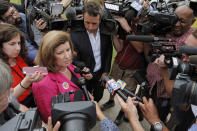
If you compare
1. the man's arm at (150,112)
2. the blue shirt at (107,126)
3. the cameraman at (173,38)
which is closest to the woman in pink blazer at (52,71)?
the blue shirt at (107,126)

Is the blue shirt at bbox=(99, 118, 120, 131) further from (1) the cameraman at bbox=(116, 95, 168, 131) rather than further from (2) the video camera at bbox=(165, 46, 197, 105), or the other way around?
(2) the video camera at bbox=(165, 46, 197, 105)

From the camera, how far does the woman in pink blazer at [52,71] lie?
4.63 ft

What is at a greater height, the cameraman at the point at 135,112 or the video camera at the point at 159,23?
the video camera at the point at 159,23

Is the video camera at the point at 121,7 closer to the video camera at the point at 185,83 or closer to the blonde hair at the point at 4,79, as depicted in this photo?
the video camera at the point at 185,83

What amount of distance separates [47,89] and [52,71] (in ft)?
0.71

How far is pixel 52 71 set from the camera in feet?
5.14

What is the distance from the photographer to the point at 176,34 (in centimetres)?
192

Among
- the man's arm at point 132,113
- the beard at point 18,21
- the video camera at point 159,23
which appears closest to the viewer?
the man's arm at point 132,113

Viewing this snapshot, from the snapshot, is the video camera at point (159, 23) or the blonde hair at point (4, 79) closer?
the blonde hair at point (4, 79)

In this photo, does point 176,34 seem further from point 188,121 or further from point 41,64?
point 41,64

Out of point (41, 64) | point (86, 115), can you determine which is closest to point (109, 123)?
point (86, 115)

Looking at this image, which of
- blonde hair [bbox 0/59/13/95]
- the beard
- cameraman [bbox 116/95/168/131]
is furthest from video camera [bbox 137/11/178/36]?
the beard

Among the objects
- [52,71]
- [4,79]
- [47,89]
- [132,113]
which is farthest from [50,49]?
[132,113]

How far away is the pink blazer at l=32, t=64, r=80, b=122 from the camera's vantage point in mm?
1402
